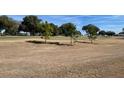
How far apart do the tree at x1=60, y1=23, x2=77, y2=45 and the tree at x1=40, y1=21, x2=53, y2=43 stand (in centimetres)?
20

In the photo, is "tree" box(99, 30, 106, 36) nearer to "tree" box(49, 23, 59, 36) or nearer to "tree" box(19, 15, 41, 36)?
"tree" box(49, 23, 59, 36)

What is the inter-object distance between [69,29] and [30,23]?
64 centimetres

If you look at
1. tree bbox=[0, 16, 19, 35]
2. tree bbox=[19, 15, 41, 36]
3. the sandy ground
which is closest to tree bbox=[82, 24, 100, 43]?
the sandy ground

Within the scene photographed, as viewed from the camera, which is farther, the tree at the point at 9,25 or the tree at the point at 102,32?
the tree at the point at 102,32

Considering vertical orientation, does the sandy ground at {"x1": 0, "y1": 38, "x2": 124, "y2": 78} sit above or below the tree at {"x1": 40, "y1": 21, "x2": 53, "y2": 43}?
below

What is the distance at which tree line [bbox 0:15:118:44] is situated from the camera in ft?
25.3

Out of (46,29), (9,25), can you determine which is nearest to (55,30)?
(46,29)

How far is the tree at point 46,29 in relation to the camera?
307 inches

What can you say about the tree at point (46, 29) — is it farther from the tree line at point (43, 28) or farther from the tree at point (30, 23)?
the tree at point (30, 23)

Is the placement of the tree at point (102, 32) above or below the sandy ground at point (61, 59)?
above

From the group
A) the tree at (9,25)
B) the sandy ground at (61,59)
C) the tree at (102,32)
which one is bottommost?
the sandy ground at (61,59)

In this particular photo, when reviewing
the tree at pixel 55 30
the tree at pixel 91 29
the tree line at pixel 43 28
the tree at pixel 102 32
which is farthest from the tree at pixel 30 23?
the tree at pixel 102 32
